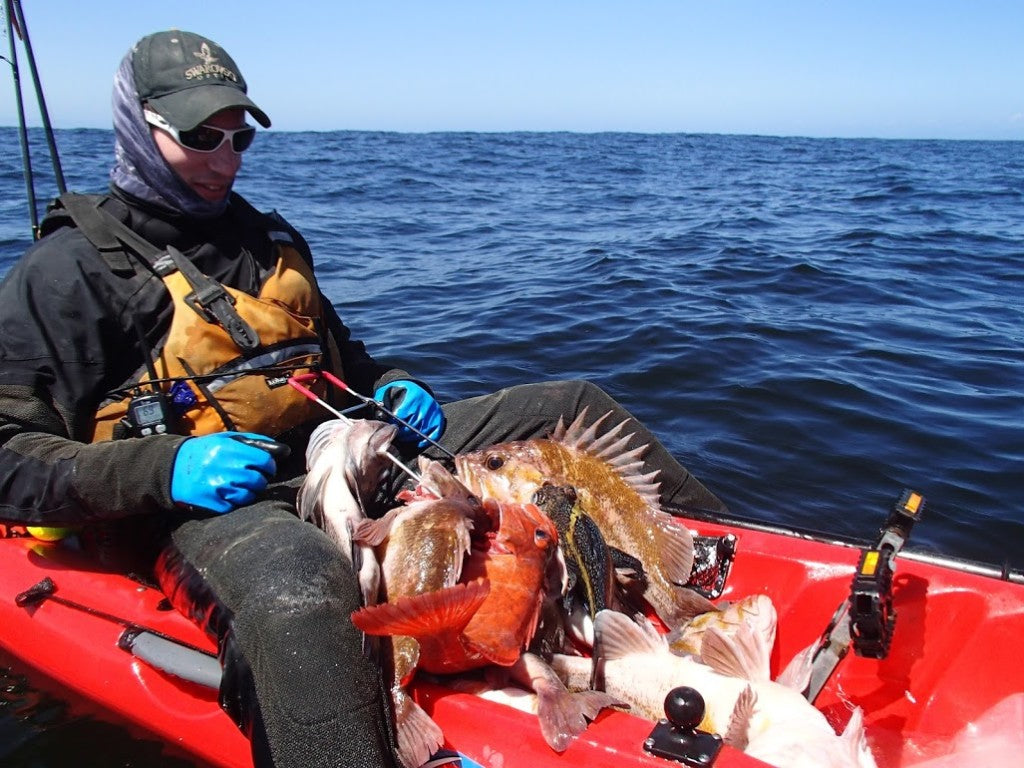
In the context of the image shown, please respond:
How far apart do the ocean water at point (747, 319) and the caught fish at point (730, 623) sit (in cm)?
63

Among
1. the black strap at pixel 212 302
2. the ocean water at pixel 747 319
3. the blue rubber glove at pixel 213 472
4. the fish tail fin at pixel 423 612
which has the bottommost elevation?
the ocean water at pixel 747 319

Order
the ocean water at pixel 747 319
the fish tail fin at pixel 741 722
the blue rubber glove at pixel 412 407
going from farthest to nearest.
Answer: the ocean water at pixel 747 319 < the blue rubber glove at pixel 412 407 < the fish tail fin at pixel 741 722

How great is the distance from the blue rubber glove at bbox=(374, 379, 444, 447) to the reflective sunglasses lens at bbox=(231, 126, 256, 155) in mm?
1258

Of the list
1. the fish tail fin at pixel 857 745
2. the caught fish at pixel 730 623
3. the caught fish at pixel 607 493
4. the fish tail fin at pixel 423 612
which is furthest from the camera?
the caught fish at pixel 607 493

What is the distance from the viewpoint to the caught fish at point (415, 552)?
8.91 feet

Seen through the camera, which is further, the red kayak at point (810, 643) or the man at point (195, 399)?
the red kayak at point (810, 643)

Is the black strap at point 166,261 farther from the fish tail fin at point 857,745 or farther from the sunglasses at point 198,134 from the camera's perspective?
the fish tail fin at point 857,745

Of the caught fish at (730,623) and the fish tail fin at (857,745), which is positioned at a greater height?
the fish tail fin at (857,745)

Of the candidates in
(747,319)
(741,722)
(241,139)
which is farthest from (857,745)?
(747,319)

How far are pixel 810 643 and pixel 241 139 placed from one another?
127 inches

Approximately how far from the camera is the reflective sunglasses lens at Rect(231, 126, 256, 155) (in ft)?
11.1

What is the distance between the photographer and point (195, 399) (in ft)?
10.9

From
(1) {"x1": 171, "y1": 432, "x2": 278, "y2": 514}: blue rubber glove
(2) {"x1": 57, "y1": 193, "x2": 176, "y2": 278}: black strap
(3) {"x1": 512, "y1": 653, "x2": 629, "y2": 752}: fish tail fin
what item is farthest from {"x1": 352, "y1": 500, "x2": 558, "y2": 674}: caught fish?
(2) {"x1": 57, "y1": 193, "x2": 176, "y2": 278}: black strap

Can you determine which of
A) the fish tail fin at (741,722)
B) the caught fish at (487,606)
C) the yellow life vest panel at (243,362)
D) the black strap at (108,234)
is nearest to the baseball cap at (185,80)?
the black strap at (108,234)
